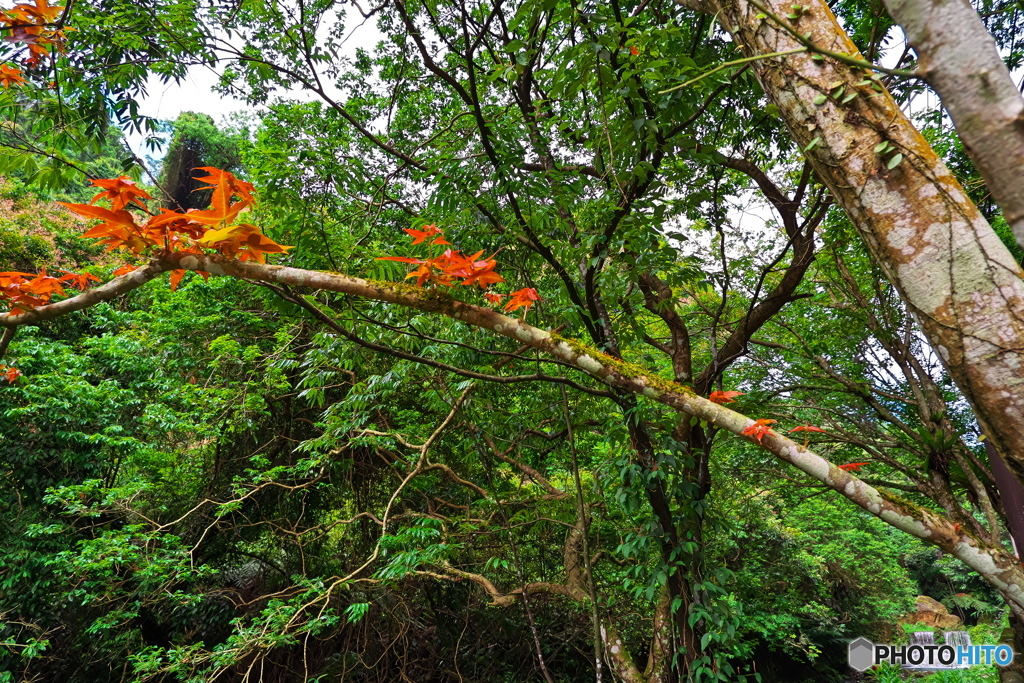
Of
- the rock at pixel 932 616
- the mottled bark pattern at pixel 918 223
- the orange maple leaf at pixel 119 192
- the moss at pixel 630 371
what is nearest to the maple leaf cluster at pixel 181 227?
the orange maple leaf at pixel 119 192

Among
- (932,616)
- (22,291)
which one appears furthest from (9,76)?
(932,616)

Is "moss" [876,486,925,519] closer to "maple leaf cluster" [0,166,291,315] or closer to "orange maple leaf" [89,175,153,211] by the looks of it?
"maple leaf cluster" [0,166,291,315]

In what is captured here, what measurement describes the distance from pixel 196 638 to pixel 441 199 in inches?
200

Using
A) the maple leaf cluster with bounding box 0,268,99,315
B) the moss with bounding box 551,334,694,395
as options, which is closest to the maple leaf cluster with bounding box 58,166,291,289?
the maple leaf cluster with bounding box 0,268,99,315

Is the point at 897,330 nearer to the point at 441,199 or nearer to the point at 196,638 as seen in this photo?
the point at 441,199

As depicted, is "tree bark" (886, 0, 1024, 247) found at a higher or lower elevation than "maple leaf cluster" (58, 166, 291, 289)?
higher

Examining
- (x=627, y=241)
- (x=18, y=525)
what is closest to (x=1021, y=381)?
(x=627, y=241)

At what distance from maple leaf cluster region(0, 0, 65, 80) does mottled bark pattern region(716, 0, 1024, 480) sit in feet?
7.15

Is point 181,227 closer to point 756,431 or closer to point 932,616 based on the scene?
point 756,431

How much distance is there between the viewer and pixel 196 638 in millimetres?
4977

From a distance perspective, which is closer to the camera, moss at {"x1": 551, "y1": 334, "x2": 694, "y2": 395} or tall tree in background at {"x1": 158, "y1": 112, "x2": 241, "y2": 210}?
moss at {"x1": 551, "y1": 334, "x2": 694, "y2": 395}

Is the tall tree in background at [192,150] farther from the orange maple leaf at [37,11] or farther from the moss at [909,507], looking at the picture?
the moss at [909,507]

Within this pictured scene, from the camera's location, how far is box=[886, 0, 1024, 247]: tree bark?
57 cm

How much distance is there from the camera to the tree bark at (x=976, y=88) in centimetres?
57
